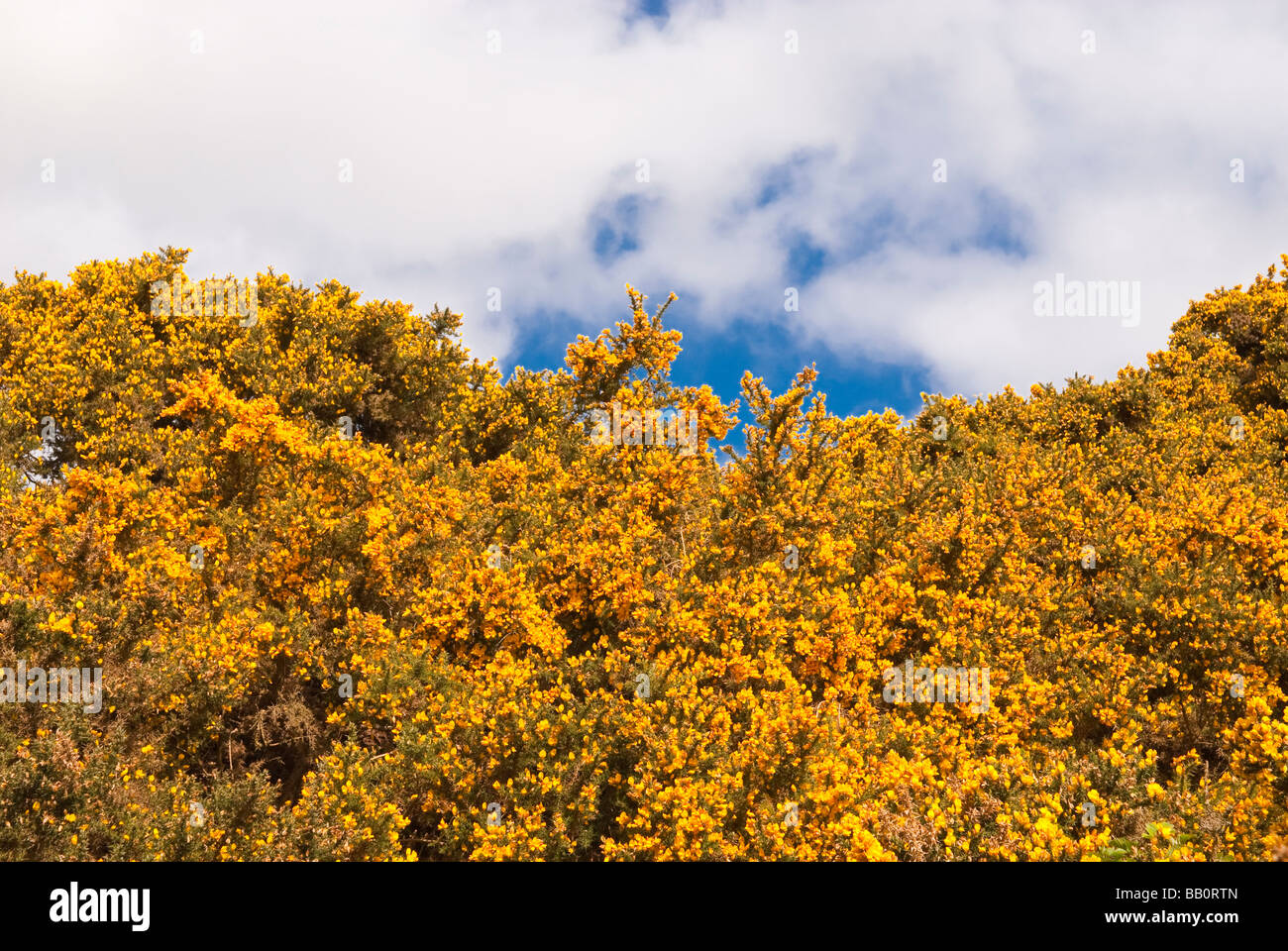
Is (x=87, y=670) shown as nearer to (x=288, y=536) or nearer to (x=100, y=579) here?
(x=100, y=579)

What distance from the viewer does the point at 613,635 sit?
49.2 ft

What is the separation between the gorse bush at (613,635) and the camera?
943 cm

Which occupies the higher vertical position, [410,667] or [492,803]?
[410,667]

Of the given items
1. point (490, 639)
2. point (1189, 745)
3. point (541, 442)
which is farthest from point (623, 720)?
point (541, 442)

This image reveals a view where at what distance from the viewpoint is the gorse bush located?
943cm

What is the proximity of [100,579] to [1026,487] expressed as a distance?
59.5 ft

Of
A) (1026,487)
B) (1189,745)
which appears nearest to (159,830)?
(1189,745)

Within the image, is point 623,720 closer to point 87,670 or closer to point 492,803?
point 492,803

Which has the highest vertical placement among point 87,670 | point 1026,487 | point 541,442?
point 541,442

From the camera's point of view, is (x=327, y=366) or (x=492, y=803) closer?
(x=492, y=803)

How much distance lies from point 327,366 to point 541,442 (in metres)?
6.77

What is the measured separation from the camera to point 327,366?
918 inches
